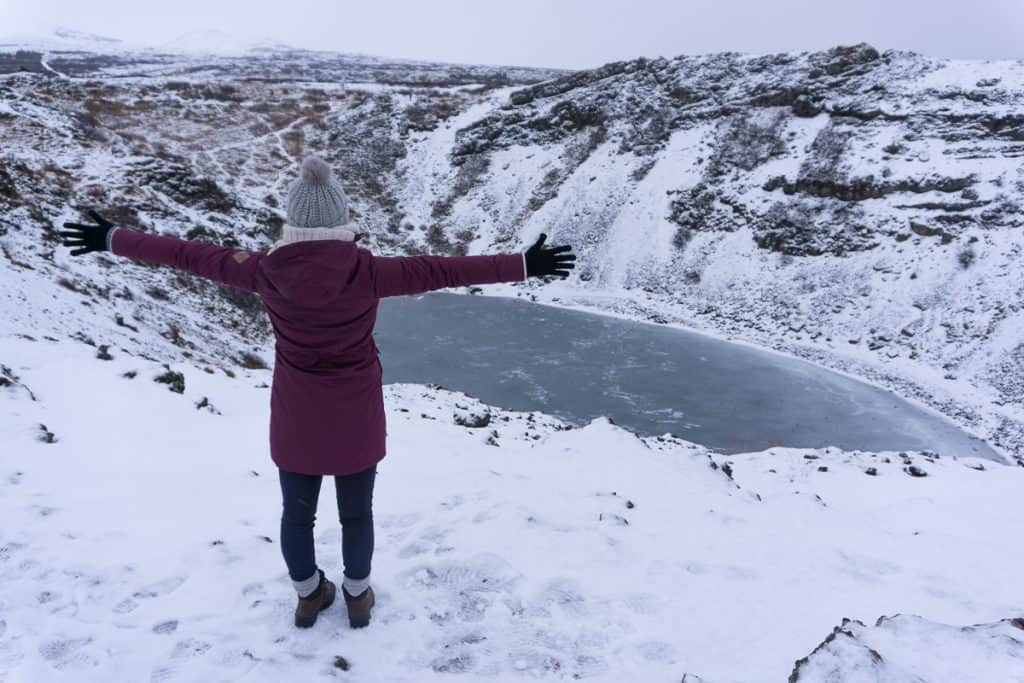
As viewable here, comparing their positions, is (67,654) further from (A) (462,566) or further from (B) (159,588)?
(A) (462,566)

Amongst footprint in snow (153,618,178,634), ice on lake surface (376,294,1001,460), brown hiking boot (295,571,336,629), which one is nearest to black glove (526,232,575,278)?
brown hiking boot (295,571,336,629)

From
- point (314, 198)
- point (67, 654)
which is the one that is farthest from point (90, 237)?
point (67, 654)

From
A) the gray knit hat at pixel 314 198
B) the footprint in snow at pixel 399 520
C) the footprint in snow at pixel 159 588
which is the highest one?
the gray knit hat at pixel 314 198

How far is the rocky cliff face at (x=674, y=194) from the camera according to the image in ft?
63.2

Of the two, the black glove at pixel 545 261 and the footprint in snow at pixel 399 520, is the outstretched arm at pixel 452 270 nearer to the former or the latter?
the black glove at pixel 545 261

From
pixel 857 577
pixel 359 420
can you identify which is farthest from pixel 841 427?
pixel 359 420

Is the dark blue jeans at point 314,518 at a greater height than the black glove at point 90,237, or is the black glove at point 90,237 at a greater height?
the black glove at point 90,237

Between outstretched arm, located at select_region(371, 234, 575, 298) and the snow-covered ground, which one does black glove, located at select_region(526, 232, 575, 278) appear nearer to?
outstretched arm, located at select_region(371, 234, 575, 298)

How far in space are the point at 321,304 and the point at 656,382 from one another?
54.3ft

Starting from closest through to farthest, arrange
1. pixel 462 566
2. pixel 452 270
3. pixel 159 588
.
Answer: pixel 452 270, pixel 159 588, pixel 462 566

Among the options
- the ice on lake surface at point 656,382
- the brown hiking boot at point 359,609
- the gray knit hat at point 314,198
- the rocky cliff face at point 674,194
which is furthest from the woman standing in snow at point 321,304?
the ice on lake surface at point 656,382

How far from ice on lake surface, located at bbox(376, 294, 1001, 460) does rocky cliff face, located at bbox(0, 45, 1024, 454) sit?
2214 millimetres

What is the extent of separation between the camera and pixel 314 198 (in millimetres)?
2785

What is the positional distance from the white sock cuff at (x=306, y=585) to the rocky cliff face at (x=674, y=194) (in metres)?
10.4
